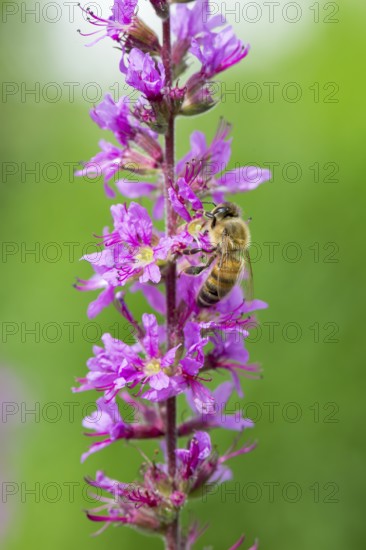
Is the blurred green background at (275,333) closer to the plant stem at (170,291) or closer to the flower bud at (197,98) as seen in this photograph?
the plant stem at (170,291)

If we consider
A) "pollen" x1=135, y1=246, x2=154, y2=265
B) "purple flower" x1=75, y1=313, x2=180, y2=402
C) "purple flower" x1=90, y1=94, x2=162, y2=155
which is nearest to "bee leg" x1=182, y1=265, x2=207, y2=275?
"pollen" x1=135, y1=246, x2=154, y2=265

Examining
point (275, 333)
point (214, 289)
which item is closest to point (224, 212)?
point (214, 289)

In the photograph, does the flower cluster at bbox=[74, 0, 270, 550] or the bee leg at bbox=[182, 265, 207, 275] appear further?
the bee leg at bbox=[182, 265, 207, 275]

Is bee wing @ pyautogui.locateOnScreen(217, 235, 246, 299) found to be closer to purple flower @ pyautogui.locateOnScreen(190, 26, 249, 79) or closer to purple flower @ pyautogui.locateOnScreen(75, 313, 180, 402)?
purple flower @ pyautogui.locateOnScreen(75, 313, 180, 402)

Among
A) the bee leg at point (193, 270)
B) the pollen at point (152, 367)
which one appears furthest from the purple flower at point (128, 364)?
the bee leg at point (193, 270)

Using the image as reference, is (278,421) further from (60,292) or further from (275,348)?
(60,292)

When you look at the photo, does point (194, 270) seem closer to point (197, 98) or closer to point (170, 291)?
point (170, 291)

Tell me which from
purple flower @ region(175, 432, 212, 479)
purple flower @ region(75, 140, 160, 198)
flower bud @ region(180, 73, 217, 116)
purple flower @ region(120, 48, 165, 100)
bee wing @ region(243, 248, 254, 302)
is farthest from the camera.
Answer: bee wing @ region(243, 248, 254, 302)
